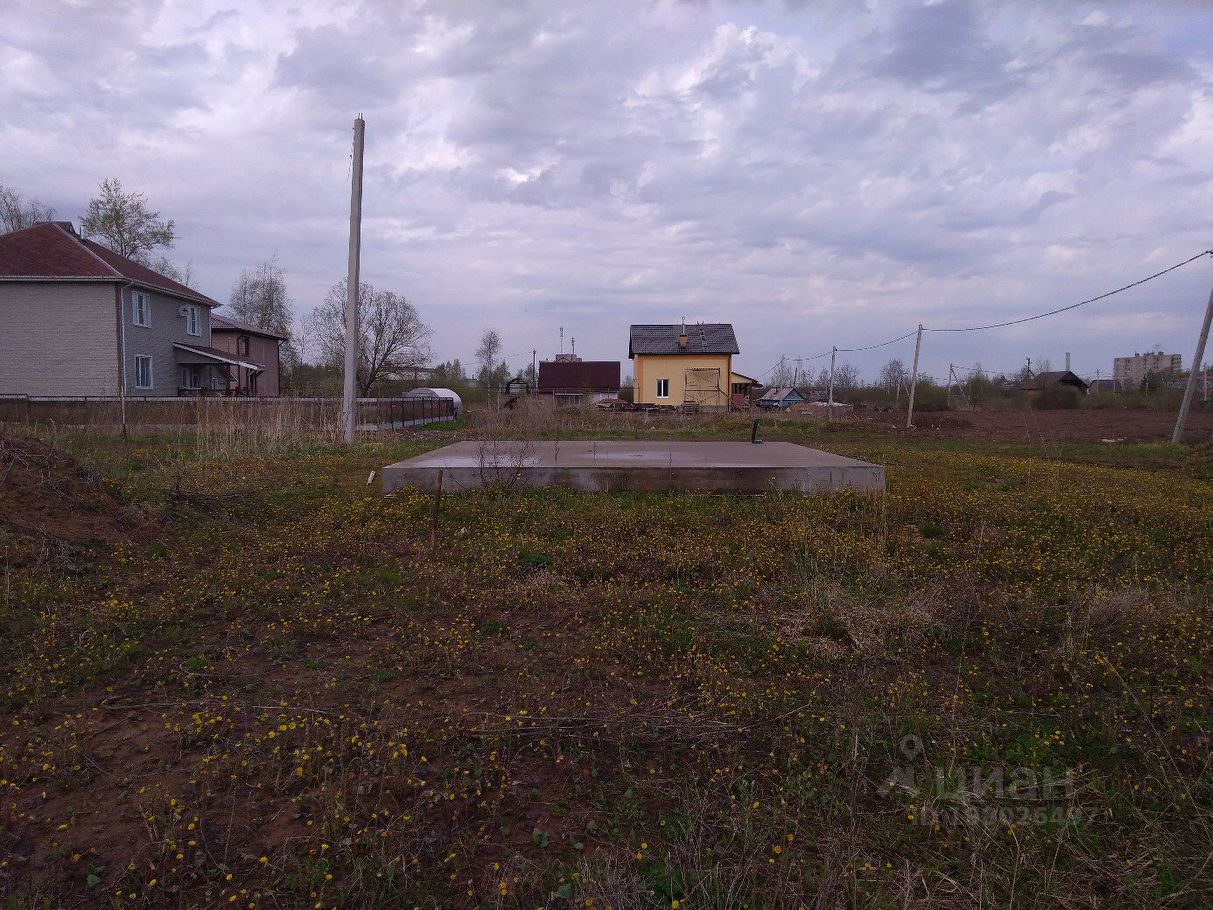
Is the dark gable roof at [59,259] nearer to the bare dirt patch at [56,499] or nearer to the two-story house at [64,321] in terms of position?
the two-story house at [64,321]

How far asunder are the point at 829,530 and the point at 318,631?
4.57m

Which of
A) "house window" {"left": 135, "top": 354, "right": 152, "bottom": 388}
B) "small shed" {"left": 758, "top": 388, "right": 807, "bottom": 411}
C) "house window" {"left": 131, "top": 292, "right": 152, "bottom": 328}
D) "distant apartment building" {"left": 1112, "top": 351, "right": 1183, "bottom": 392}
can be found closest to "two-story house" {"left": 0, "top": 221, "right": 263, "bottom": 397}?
"house window" {"left": 131, "top": 292, "right": 152, "bottom": 328}

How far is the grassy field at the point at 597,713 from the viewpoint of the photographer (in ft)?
7.98

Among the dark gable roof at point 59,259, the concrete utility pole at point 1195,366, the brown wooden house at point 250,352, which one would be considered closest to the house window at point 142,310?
the dark gable roof at point 59,259

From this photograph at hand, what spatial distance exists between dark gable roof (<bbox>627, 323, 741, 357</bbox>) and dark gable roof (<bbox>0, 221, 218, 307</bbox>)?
73.9 feet

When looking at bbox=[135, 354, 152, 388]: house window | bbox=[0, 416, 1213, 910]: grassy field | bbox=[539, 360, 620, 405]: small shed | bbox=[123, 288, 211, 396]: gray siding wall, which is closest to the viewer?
bbox=[0, 416, 1213, 910]: grassy field

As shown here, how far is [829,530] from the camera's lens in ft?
22.8

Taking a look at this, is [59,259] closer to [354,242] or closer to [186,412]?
[186,412]

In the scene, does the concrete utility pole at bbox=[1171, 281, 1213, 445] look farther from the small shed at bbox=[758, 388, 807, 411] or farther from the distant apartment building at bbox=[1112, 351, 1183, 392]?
the distant apartment building at bbox=[1112, 351, 1183, 392]

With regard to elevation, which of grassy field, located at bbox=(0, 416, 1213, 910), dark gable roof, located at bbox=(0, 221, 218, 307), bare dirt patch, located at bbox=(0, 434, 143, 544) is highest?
dark gable roof, located at bbox=(0, 221, 218, 307)

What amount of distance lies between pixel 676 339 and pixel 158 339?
24.6 metres

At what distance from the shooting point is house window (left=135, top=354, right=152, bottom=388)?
28.0 meters

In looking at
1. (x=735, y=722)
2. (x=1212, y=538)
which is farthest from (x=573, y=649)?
(x=1212, y=538)

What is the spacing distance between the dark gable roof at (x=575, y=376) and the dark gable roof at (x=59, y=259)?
24.9m
